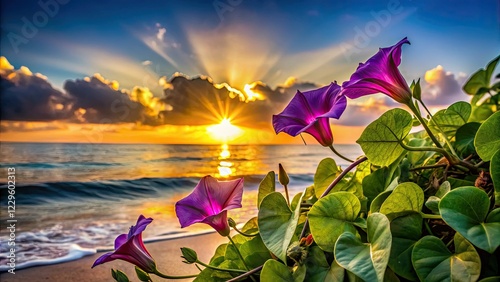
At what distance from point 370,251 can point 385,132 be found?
0.12 metres

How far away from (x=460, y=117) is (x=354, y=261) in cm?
32

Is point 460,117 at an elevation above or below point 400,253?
above

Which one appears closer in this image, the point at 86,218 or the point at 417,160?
the point at 417,160

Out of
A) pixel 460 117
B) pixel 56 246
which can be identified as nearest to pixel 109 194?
pixel 56 246

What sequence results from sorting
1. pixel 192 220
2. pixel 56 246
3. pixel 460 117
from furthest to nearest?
pixel 56 246, pixel 460 117, pixel 192 220

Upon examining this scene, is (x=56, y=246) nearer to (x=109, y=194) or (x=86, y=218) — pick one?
(x=86, y=218)

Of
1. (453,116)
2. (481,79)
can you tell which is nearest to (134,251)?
(453,116)

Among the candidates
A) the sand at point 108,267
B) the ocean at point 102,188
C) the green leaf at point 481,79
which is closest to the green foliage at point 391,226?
the green leaf at point 481,79

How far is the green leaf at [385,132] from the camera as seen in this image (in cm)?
38

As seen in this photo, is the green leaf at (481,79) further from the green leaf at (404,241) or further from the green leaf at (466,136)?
the green leaf at (404,241)

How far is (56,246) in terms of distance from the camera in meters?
2.90

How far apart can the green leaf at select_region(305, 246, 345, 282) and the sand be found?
1156 millimetres

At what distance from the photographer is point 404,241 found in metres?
0.33

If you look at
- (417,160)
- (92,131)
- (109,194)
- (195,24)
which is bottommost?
(417,160)
